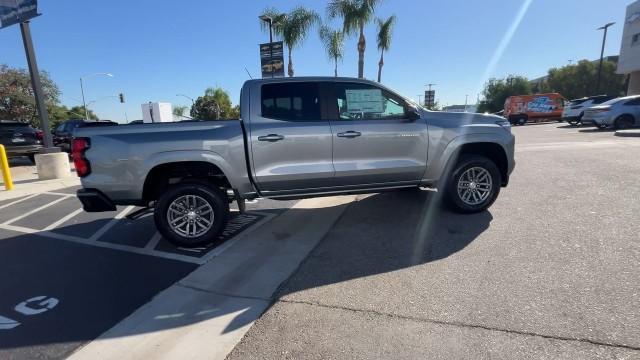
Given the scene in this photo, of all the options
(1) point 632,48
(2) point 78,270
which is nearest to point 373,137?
(2) point 78,270

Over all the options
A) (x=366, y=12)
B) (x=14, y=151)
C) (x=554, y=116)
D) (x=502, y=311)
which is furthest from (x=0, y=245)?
(x=554, y=116)

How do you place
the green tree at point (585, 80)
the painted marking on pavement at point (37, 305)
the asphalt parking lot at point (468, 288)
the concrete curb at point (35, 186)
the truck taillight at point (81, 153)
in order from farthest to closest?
the green tree at point (585, 80) < the concrete curb at point (35, 186) < the truck taillight at point (81, 153) < the painted marking on pavement at point (37, 305) < the asphalt parking lot at point (468, 288)

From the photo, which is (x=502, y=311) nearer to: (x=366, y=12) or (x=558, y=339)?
A: (x=558, y=339)

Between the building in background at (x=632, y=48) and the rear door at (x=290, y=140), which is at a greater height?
the building in background at (x=632, y=48)

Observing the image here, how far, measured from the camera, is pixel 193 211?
4.29 m

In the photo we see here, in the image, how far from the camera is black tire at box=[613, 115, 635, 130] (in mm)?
15836

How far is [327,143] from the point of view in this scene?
4.35m

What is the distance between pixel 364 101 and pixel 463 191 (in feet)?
6.30

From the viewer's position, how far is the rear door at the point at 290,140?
4.21 meters

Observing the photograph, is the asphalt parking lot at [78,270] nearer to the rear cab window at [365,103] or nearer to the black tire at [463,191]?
the rear cab window at [365,103]

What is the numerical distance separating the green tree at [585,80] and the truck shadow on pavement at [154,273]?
54.8 m

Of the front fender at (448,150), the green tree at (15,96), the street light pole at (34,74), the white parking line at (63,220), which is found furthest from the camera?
the green tree at (15,96)

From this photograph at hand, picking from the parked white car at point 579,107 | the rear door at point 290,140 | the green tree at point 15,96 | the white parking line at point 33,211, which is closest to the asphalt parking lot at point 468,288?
the rear door at point 290,140

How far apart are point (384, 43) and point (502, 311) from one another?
23855 mm
